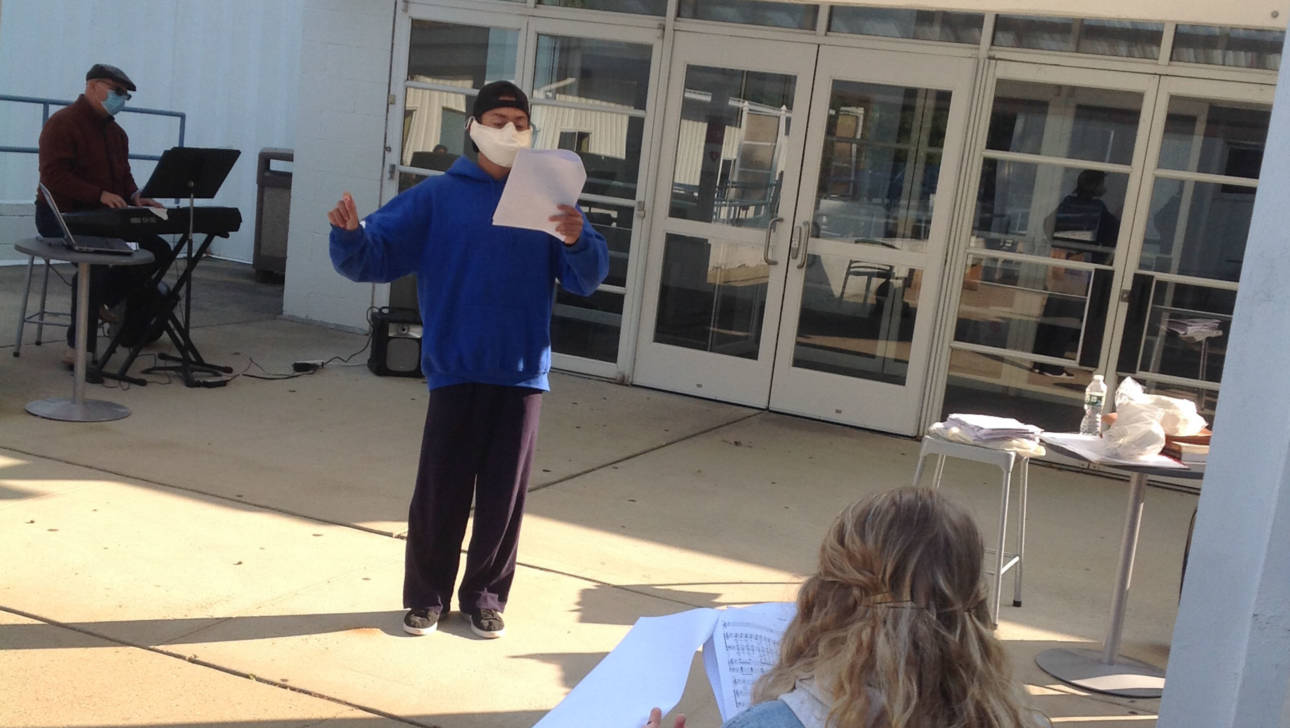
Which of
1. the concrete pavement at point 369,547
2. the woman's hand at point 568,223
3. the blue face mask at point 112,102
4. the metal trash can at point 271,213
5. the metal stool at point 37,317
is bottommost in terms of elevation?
the concrete pavement at point 369,547

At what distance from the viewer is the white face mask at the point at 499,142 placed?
13.0 ft

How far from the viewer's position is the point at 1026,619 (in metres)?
4.91

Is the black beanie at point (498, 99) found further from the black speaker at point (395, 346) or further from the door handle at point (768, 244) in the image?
the black speaker at point (395, 346)

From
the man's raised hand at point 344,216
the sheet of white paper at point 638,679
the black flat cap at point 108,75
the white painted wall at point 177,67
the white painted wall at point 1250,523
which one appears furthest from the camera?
the white painted wall at point 177,67

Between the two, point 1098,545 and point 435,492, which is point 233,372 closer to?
point 435,492

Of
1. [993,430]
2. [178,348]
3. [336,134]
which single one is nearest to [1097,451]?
[993,430]

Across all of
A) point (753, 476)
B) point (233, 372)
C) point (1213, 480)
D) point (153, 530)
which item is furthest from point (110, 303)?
point (1213, 480)

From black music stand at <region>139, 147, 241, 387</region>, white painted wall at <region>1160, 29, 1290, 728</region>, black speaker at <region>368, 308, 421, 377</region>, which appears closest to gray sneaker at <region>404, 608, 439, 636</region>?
white painted wall at <region>1160, 29, 1290, 728</region>

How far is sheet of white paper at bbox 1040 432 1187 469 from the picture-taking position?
4227 millimetres

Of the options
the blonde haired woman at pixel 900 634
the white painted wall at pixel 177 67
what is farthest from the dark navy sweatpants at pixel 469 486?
the white painted wall at pixel 177 67

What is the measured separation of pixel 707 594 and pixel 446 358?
1.46 meters

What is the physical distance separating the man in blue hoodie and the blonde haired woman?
7.90 ft

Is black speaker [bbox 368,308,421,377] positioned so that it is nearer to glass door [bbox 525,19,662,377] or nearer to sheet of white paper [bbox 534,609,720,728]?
glass door [bbox 525,19,662,377]

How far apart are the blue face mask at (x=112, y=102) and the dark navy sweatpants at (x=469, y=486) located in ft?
14.6
